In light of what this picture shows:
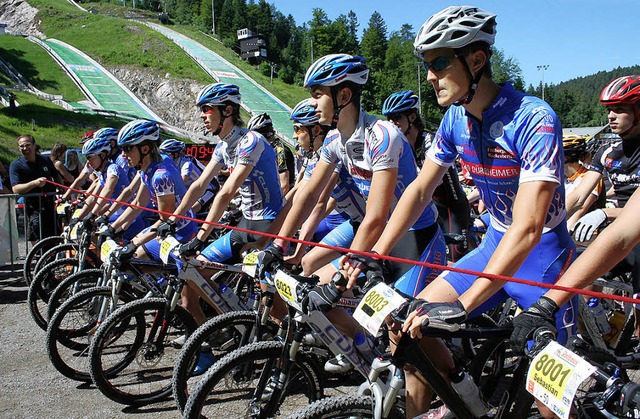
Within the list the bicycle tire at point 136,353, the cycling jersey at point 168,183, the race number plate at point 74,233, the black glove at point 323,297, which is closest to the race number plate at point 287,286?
the black glove at point 323,297

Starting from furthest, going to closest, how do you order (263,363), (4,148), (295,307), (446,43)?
(4,148), (263,363), (295,307), (446,43)

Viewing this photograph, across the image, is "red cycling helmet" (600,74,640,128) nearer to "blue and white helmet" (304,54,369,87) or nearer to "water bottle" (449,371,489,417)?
"blue and white helmet" (304,54,369,87)

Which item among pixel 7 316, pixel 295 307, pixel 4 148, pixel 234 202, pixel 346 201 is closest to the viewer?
pixel 295 307

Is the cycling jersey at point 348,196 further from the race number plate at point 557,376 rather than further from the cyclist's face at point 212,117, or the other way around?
the race number plate at point 557,376

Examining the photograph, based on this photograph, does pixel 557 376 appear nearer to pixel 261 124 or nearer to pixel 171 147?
pixel 261 124

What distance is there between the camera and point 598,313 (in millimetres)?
4469

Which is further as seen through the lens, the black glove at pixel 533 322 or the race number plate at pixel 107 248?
the race number plate at pixel 107 248

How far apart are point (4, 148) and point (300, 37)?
130 metres

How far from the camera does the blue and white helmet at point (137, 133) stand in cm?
619

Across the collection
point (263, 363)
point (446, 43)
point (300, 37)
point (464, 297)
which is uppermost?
point (300, 37)

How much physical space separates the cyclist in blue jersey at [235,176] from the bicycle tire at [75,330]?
3.62 feet

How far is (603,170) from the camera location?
5059 millimetres

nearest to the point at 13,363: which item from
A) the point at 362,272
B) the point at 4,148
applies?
the point at 362,272

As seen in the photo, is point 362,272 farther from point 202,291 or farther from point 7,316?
point 7,316
